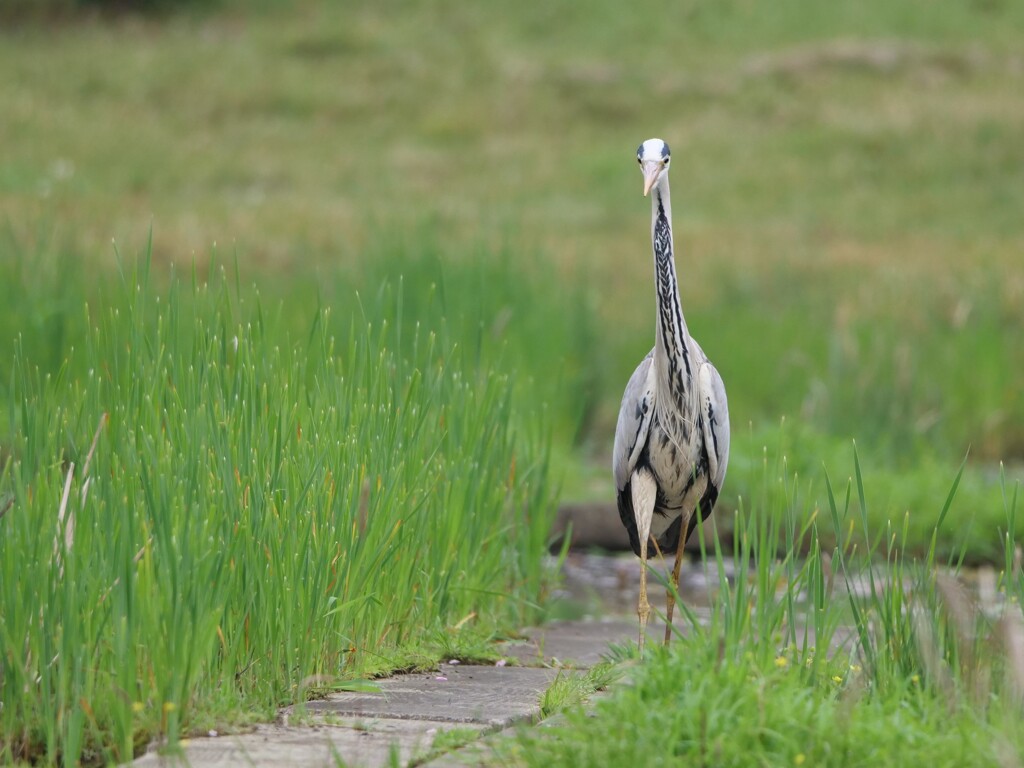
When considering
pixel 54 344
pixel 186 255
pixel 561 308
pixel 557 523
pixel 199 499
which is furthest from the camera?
pixel 186 255

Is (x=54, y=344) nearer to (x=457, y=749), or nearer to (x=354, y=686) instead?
(x=354, y=686)

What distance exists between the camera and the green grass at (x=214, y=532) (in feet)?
10.5

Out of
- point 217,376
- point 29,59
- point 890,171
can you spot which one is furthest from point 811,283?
point 29,59

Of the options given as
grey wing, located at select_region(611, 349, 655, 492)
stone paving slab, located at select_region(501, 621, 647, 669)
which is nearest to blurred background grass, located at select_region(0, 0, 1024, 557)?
grey wing, located at select_region(611, 349, 655, 492)

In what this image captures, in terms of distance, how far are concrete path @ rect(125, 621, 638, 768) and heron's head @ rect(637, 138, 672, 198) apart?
1642 millimetres

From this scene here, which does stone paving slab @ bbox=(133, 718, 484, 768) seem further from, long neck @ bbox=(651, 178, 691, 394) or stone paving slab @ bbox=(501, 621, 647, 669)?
long neck @ bbox=(651, 178, 691, 394)

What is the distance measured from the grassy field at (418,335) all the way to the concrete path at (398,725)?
14 centimetres

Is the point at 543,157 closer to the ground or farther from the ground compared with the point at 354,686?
farther from the ground

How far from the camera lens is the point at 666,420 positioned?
16.6ft

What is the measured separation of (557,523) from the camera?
8.84 metres

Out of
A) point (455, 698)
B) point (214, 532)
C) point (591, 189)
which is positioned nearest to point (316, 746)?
point (214, 532)

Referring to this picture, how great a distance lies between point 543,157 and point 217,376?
2809cm

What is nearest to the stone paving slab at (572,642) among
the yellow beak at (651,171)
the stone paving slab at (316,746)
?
the stone paving slab at (316,746)

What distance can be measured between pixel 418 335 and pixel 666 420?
97cm
